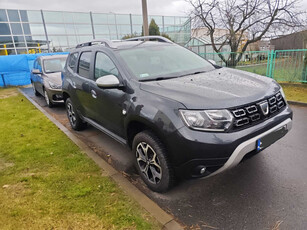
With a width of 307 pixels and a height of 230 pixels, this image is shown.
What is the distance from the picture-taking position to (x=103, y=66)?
3.52 meters

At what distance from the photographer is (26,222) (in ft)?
7.79

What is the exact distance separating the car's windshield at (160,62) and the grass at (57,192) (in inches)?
59.6

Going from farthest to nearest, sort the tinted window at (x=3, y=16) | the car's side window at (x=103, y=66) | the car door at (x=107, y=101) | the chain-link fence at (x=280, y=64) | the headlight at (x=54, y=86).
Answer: the tinted window at (x=3, y=16) → the chain-link fence at (x=280, y=64) → the headlight at (x=54, y=86) → the car's side window at (x=103, y=66) → the car door at (x=107, y=101)

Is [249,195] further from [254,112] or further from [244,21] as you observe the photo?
[244,21]

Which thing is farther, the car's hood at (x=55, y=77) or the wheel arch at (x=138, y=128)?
the car's hood at (x=55, y=77)

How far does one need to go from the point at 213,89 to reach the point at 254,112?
0.48 m

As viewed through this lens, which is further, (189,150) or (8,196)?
(8,196)

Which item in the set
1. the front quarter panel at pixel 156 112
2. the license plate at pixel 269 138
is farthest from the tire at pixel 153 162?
the license plate at pixel 269 138

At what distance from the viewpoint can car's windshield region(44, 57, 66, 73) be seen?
26.2 feet

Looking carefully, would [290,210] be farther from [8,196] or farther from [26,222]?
[8,196]

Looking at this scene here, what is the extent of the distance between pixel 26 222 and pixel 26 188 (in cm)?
71

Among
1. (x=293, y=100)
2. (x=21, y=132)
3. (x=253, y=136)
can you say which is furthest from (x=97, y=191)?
(x=293, y=100)

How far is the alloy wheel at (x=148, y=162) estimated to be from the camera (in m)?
2.68

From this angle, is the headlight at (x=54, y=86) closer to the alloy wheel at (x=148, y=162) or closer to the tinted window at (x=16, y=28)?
the alloy wheel at (x=148, y=162)
